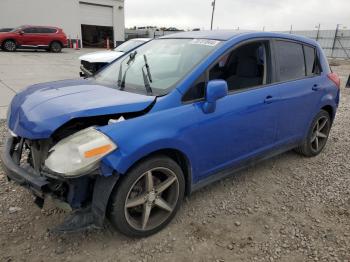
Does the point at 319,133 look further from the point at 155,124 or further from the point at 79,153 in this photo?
the point at 79,153

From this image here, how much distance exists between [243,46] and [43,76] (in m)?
9.39

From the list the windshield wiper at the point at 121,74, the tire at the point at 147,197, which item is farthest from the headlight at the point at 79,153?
the windshield wiper at the point at 121,74

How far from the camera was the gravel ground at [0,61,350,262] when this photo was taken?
2.66m

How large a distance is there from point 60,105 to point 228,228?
1861 millimetres

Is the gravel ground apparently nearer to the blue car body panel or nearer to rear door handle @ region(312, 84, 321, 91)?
the blue car body panel

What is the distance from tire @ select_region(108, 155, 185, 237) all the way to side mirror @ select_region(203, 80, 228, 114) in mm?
598

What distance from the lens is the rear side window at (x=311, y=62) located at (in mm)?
4266

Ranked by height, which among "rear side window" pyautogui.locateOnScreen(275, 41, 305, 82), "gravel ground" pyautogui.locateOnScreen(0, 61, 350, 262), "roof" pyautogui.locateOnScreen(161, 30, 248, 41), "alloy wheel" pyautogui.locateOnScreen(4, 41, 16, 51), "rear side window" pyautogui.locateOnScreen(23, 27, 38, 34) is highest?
"roof" pyautogui.locateOnScreen(161, 30, 248, 41)

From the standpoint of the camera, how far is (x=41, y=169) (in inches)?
98.5

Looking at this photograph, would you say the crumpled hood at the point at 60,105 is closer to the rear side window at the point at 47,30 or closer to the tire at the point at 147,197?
the tire at the point at 147,197

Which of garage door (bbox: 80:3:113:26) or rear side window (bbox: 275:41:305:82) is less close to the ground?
garage door (bbox: 80:3:113:26)

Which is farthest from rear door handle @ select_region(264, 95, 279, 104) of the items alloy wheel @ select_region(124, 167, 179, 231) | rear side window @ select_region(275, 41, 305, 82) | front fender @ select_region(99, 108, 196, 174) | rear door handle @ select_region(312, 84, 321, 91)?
alloy wheel @ select_region(124, 167, 179, 231)

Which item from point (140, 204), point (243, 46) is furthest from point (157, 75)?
point (140, 204)

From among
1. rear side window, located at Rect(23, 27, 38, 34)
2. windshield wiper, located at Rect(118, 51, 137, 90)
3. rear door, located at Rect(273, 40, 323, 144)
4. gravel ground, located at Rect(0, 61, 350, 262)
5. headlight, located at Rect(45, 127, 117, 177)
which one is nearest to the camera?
headlight, located at Rect(45, 127, 117, 177)
